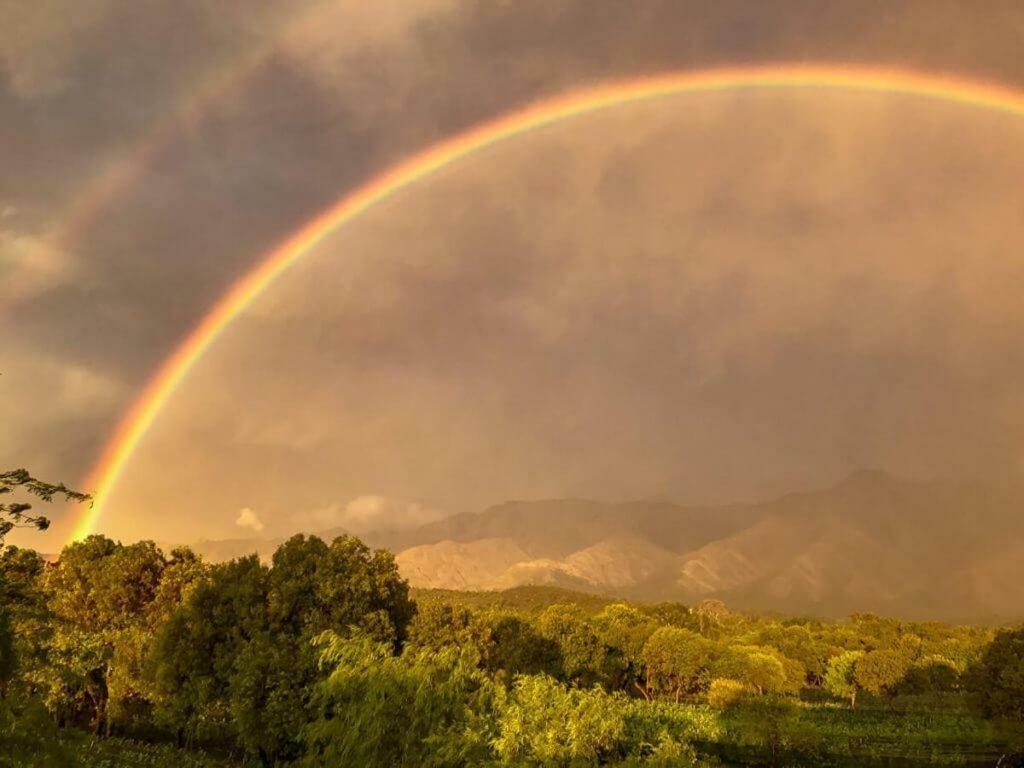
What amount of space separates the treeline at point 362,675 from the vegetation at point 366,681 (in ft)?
0.40

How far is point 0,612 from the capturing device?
13836 millimetres

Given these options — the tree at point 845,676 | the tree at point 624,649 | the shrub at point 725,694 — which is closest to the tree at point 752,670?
the tree at point 624,649

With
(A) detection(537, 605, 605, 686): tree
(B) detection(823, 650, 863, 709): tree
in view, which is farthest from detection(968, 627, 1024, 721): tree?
(B) detection(823, 650, 863, 709): tree

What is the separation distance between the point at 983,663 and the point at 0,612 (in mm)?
72813

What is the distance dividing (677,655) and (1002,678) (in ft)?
173

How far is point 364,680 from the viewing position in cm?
2188

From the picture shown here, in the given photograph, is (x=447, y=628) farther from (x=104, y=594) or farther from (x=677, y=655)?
(x=677, y=655)

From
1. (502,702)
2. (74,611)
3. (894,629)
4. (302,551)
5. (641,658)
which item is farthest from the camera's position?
(894,629)

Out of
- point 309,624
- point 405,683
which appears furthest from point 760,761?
point 405,683

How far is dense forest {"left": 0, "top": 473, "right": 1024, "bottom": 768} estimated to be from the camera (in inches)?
732

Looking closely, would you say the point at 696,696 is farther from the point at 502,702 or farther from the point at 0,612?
the point at 0,612

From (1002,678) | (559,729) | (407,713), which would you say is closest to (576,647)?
(1002,678)

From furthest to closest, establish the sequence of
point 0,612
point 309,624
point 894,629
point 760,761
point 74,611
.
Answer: point 894,629 → point 760,761 → point 74,611 → point 309,624 → point 0,612

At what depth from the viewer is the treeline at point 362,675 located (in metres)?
18.7
